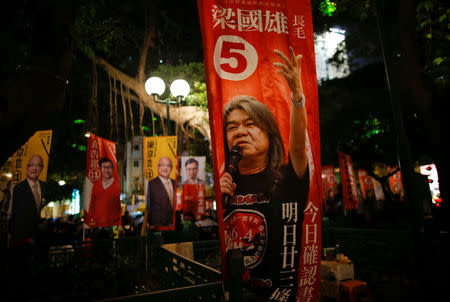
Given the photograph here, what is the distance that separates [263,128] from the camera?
8.74 feet

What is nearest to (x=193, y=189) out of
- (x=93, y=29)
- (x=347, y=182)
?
(x=93, y=29)

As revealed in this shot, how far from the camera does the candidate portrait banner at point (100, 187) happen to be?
7.72 metres

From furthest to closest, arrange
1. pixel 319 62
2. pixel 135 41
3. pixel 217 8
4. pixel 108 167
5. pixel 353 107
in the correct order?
1. pixel 319 62
2. pixel 353 107
3. pixel 135 41
4. pixel 108 167
5. pixel 217 8

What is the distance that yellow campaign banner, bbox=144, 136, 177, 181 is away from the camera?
827 cm

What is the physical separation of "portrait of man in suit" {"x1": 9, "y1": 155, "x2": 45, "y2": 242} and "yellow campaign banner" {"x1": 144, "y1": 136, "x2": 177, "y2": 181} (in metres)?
2.64

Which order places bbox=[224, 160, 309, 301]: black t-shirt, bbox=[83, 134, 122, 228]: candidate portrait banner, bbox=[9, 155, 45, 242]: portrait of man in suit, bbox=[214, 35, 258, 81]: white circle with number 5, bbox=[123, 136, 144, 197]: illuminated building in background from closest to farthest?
bbox=[224, 160, 309, 301]: black t-shirt, bbox=[214, 35, 258, 81]: white circle with number 5, bbox=[9, 155, 45, 242]: portrait of man in suit, bbox=[83, 134, 122, 228]: candidate portrait banner, bbox=[123, 136, 144, 197]: illuminated building in background

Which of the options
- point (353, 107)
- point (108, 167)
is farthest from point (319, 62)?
point (108, 167)

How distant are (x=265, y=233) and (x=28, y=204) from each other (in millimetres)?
6890

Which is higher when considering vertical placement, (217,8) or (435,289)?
(217,8)

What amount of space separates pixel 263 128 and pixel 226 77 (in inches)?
23.2

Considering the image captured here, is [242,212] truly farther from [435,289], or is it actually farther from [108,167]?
[108,167]

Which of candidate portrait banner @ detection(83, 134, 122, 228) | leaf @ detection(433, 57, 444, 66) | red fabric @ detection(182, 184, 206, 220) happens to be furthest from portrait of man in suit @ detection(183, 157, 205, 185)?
leaf @ detection(433, 57, 444, 66)

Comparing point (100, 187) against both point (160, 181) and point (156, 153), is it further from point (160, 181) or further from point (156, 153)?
point (156, 153)

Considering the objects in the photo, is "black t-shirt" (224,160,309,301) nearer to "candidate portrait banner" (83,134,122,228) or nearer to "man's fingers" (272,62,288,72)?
"man's fingers" (272,62,288,72)
